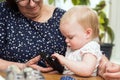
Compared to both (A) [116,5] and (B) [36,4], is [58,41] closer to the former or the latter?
(B) [36,4]

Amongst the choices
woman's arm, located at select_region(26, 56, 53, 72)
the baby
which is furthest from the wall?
woman's arm, located at select_region(26, 56, 53, 72)

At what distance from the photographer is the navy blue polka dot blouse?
1.53m

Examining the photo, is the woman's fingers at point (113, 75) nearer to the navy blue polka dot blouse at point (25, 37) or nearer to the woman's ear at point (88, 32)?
the woman's ear at point (88, 32)

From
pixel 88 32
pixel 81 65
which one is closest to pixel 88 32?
pixel 88 32

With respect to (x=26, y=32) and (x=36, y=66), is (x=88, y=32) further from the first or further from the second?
(x=26, y=32)

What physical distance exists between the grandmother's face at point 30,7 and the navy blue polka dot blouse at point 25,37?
3 centimetres

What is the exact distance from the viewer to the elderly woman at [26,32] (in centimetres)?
153

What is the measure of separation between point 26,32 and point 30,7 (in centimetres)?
14

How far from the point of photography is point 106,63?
4.33 feet

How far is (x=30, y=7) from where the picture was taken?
5.03 ft

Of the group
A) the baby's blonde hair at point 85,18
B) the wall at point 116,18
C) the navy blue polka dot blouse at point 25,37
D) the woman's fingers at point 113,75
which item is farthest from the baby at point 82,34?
the wall at point 116,18

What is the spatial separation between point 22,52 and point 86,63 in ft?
1.44

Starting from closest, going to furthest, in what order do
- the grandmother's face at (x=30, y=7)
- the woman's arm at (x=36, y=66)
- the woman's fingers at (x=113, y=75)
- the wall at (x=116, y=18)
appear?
the woman's fingers at (x=113, y=75) < the woman's arm at (x=36, y=66) < the grandmother's face at (x=30, y=7) < the wall at (x=116, y=18)

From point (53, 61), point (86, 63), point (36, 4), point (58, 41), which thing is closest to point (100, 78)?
point (86, 63)
